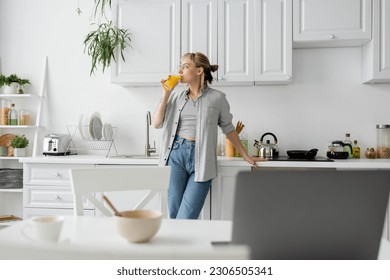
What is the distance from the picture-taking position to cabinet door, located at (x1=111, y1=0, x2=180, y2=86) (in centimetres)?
308

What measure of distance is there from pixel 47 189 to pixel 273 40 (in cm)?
218

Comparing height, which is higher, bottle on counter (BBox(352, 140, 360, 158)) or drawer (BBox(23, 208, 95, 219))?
bottle on counter (BBox(352, 140, 360, 158))

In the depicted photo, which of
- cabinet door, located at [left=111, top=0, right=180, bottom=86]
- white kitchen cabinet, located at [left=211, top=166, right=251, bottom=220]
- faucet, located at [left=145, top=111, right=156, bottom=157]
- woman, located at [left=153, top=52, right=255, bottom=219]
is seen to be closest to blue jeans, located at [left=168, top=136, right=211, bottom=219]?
woman, located at [left=153, top=52, right=255, bottom=219]

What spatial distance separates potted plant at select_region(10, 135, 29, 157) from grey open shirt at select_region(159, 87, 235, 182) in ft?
5.54

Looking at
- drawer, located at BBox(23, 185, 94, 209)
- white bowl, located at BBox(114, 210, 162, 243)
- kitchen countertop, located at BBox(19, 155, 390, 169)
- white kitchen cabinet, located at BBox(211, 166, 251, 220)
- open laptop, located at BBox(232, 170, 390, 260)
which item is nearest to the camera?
open laptop, located at BBox(232, 170, 390, 260)

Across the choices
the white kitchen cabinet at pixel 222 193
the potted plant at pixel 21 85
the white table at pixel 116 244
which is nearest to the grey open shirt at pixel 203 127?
the white kitchen cabinet at pixel 222 193

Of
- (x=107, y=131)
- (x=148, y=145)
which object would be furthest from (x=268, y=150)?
(x=107, y=131)

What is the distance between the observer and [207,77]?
255 cm

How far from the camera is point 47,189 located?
9.82 ft

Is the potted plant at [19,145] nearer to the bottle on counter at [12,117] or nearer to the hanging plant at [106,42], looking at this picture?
the bottle on counter at [12,117]

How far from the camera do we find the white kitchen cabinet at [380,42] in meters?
2.89

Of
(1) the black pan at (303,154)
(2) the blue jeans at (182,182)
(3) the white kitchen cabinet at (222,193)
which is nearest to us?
(2) the blue jeans at (182,182)

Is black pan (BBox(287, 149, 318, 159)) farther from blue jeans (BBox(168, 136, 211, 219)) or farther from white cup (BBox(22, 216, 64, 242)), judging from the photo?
white cup (BBox(22, 216, 64, 242))
